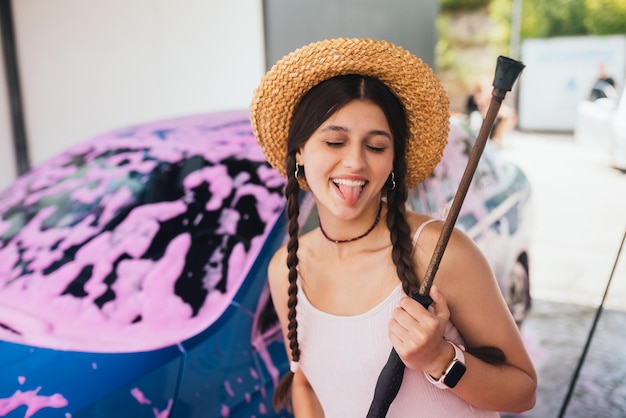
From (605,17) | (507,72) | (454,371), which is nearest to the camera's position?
(507,72)

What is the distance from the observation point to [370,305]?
125cm

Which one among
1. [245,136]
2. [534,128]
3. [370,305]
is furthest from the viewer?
[534,128]

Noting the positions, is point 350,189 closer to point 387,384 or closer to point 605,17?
point 387,384

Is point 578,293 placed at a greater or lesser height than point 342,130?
lesser

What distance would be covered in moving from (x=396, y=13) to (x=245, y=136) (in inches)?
142

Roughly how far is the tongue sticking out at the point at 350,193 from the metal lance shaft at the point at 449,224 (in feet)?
0.65

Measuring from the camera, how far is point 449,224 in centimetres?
102

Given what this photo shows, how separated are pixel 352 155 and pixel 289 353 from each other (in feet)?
1.73

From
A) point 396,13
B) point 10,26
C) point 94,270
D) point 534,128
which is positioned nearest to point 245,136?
point 94,270

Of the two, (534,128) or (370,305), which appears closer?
(370,305)

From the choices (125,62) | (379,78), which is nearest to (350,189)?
(379,78)

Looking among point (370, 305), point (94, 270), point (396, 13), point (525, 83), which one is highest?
point (396, 13)

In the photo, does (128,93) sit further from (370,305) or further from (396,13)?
(370,305)

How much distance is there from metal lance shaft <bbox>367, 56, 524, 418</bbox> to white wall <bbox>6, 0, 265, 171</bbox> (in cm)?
448
